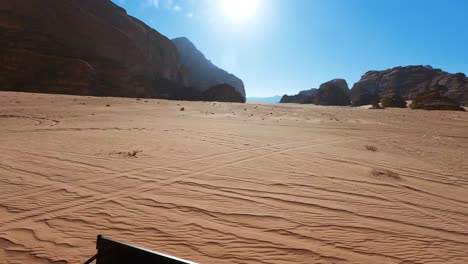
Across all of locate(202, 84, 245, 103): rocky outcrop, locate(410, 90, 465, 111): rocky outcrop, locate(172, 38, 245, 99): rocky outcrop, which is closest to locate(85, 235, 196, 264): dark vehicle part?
locate(410, 90, 465, 111): rocky outcrop

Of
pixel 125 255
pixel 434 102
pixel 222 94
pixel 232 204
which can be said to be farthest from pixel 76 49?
pixel 125 255

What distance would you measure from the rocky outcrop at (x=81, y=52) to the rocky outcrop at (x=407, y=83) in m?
52.7

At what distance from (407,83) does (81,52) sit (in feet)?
303

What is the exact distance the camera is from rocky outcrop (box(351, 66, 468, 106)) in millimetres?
66625

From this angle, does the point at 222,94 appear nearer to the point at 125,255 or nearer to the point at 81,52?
the point at 81,52

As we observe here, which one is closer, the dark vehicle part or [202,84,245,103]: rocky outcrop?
the dark vehicle part

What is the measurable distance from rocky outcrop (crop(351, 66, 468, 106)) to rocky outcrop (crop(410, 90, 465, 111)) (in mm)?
28624

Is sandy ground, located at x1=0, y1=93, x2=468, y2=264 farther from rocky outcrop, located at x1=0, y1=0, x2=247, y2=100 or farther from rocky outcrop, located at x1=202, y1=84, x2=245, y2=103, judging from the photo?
rocky outcrop, located at x1=202, y1=84, x2=245, y2=103

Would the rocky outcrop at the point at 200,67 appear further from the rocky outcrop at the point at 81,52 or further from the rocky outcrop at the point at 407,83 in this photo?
the rocky outcrop at the point at 407,83

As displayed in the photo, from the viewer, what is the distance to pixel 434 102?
34.7m

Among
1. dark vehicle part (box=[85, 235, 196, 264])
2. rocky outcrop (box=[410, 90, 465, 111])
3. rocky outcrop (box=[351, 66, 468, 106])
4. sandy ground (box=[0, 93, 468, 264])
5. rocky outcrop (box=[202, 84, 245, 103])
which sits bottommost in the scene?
sandy ground (box=[0, 93, 468, 264])

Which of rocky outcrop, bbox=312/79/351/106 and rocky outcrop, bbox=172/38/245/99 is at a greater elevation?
rocky outcrop, bbox=172/38/245/99

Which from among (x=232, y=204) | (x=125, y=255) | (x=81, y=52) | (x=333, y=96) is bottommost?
(x=232, y=204)

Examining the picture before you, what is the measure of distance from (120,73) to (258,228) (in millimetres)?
57292
